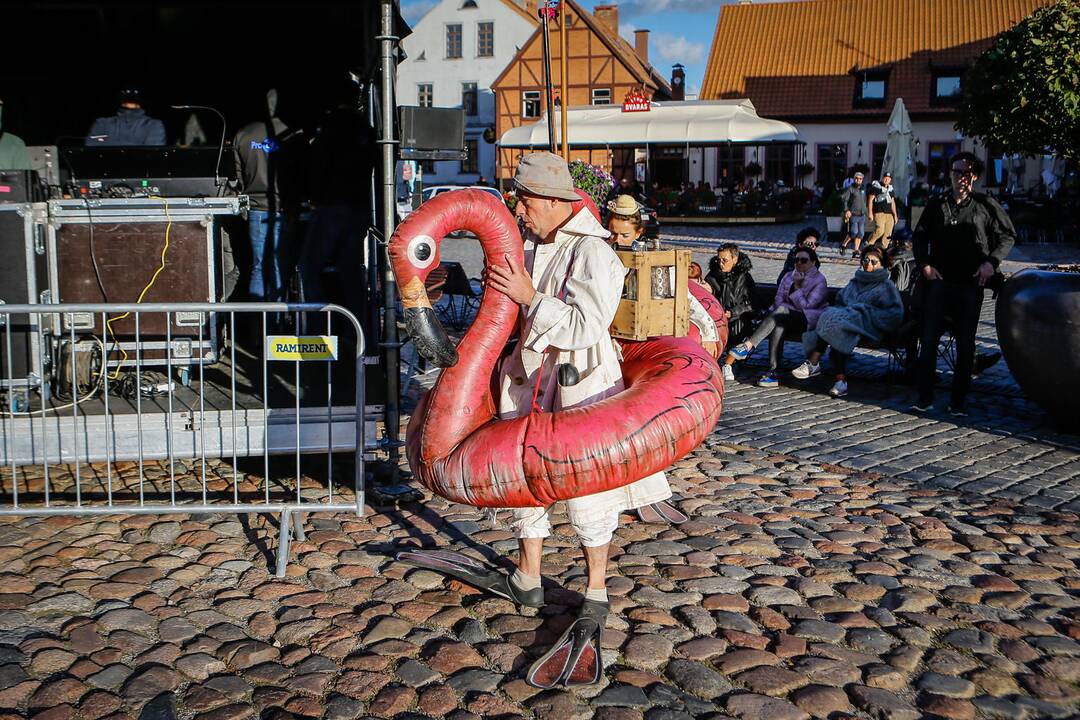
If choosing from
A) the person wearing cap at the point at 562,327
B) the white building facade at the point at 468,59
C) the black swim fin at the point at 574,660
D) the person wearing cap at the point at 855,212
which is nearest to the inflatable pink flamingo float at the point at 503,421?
the person wearing cap at the point at 562,327

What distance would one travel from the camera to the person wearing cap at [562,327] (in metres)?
4.14

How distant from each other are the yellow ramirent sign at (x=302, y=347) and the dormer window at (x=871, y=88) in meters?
43.0

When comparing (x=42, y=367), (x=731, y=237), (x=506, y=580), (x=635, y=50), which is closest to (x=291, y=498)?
(x=42, y=367)

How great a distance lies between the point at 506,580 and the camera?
Result: 4.63m

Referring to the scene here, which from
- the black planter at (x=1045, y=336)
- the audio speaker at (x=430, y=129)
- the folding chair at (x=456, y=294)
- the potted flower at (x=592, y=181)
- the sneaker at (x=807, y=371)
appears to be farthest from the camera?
the potted flower at (x=592, y=181)

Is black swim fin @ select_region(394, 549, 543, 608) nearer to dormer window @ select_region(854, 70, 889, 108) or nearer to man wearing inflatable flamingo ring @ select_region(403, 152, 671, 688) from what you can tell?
Result: man wearing inflatable flamingo ring @ select_region(403, 152, 671, 688)

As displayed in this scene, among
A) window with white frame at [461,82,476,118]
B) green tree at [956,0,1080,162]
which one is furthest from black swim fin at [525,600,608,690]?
window with white frame at [461,82,476,118]

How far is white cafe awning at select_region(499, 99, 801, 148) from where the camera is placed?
1166 inches

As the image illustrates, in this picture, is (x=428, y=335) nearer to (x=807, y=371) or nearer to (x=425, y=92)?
(x=807, y=371)

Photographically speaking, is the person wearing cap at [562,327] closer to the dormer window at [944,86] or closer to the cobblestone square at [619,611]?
the cobblestone square at [619,611]

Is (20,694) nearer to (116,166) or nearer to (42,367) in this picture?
(42,367)

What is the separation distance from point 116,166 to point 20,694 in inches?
210

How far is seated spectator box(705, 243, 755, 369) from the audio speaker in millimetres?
4556

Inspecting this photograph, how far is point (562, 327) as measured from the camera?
13.6 feet
